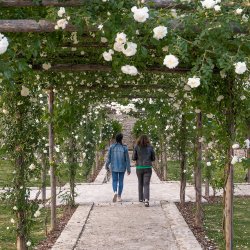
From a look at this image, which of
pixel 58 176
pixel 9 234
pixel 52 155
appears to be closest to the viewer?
pixel 9 234

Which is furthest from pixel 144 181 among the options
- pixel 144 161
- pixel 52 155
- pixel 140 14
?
pixel 140 14

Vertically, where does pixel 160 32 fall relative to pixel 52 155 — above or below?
above

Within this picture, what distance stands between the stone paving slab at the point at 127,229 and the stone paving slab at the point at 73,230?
0.08 metres

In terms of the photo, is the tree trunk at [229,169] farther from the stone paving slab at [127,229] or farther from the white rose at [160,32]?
the white rose at [160,32]

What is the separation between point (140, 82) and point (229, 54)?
553cm

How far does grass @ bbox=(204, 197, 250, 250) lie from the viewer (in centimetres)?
707

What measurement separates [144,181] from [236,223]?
2013 millimetres

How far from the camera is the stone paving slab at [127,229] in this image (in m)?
6.75

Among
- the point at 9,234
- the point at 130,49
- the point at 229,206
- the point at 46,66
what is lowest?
the point at 9,234

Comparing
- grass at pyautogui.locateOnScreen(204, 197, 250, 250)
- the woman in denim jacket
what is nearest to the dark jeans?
the woman in denim jacket

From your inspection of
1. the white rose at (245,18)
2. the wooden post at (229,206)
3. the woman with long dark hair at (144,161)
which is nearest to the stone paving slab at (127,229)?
the woman with long dark hair at (144,161)

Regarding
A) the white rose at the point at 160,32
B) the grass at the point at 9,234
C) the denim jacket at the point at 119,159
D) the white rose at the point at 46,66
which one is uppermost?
the white rose at the point at 46,66

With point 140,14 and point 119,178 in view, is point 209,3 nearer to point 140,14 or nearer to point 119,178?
point 140,14

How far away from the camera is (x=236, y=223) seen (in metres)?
8.47
